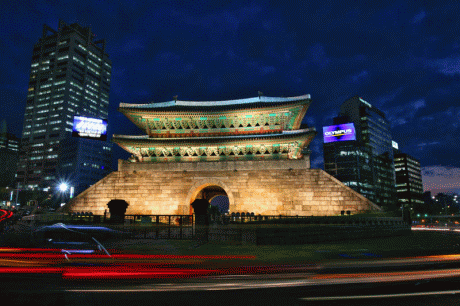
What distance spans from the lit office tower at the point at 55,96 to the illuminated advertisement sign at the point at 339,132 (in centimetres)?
8199

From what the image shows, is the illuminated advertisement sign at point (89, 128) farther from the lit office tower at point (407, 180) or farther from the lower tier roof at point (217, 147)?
the lit office tower at point (407, 180)

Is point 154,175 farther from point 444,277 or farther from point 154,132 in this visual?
point 444,277

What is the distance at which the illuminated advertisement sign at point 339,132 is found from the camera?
46734 mm

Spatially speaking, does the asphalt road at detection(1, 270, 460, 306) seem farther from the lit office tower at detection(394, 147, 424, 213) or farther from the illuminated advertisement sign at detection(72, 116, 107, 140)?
the lit office tower at detection(394, 147, 424, 213)

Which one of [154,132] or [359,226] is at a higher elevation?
[154,132]

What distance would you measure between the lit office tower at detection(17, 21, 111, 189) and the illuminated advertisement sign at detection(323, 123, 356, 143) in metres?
82.0

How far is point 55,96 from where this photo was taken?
3388 inches

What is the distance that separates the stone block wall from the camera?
20.7 meters

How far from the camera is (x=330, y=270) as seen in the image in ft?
15.5

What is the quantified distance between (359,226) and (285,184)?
31.4ft

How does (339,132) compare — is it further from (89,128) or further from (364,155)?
(89,128)

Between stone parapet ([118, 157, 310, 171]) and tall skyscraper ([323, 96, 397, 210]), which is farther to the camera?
tall skyscraper ([323, 96, 397, 210])

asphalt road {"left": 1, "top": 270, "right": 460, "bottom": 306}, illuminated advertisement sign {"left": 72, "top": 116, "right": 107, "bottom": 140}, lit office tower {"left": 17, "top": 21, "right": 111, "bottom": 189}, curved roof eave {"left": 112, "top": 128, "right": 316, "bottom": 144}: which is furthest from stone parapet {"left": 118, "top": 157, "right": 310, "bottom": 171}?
lit office tower {"left": 17, "top": 21, "right": 111, "bottom": 189}

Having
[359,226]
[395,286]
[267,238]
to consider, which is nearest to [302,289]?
[395,286]
